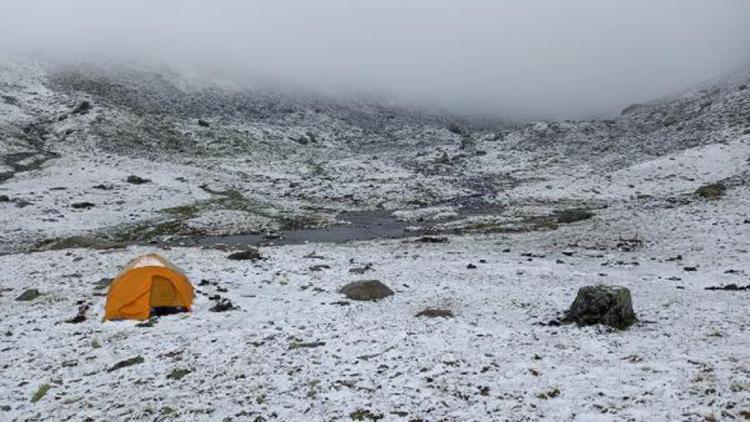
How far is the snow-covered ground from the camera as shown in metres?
12.8

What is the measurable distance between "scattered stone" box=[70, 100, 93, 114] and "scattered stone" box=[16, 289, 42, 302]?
6067cm

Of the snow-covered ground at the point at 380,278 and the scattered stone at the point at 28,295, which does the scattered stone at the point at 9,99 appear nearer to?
the snow-covered ground at the point at 380,278

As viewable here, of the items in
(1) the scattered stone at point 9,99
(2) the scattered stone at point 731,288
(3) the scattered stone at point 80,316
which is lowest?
(1) the scattered stone at point 9,99

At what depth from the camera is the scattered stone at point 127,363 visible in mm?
15299

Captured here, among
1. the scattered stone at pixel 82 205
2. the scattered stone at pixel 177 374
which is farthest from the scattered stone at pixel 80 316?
the scattered stone at pixel 82 205

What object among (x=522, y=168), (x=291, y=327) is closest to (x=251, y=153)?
(x=522, y=168)

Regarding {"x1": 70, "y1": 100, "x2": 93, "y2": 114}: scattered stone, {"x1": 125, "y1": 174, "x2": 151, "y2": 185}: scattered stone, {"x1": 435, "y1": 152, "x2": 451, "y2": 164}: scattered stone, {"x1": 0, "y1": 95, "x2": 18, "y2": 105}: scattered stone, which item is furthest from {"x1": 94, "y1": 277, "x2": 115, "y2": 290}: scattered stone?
{"x1": 0, "y1": 95, "x2": 18, "y2": 105}: scattered stone

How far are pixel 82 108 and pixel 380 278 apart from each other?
67100 millimetres

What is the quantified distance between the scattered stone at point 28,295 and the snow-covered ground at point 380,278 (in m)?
0.47

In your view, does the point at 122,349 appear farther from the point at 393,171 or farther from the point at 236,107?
the point at 236,107

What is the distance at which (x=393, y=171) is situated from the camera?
70750mm

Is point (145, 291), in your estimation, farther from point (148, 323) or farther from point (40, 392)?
point (40, 392)

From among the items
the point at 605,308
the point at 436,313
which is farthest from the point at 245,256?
the point at 605,308

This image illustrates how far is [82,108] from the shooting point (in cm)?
7619
